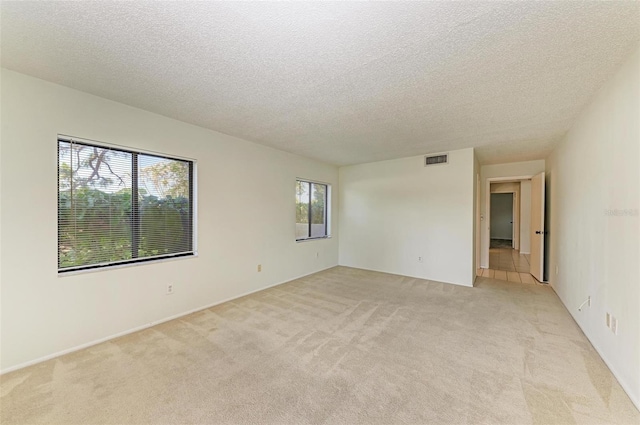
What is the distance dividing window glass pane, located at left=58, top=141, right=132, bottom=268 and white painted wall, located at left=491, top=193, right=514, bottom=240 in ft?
41.1

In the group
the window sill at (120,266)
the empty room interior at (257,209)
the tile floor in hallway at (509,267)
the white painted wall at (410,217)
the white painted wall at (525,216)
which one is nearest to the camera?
the empty room interior at (257,209)

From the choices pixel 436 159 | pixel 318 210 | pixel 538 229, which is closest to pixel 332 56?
pixel 436 159

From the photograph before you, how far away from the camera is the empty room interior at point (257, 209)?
1.58m

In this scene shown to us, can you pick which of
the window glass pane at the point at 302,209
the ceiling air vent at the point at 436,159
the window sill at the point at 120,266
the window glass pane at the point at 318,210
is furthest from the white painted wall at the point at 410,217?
the window sill at the point at 120,266

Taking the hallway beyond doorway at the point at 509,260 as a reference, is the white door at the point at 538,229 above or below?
above

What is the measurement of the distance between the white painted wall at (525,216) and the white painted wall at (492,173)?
2093 mm

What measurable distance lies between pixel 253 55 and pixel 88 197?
84.5 inches

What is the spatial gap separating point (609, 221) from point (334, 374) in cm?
267

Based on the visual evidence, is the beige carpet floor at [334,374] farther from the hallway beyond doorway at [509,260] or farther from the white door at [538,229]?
the hallway beyond doorway at [509,260]

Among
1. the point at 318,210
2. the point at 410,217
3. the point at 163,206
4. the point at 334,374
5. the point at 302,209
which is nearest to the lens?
the point at 334,374

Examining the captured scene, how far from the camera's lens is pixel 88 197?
2.46 m

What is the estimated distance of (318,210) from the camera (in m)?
5.74

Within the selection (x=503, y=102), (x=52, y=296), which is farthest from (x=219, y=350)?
(x=503, y=102)

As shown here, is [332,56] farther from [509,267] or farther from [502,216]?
[502,216]
